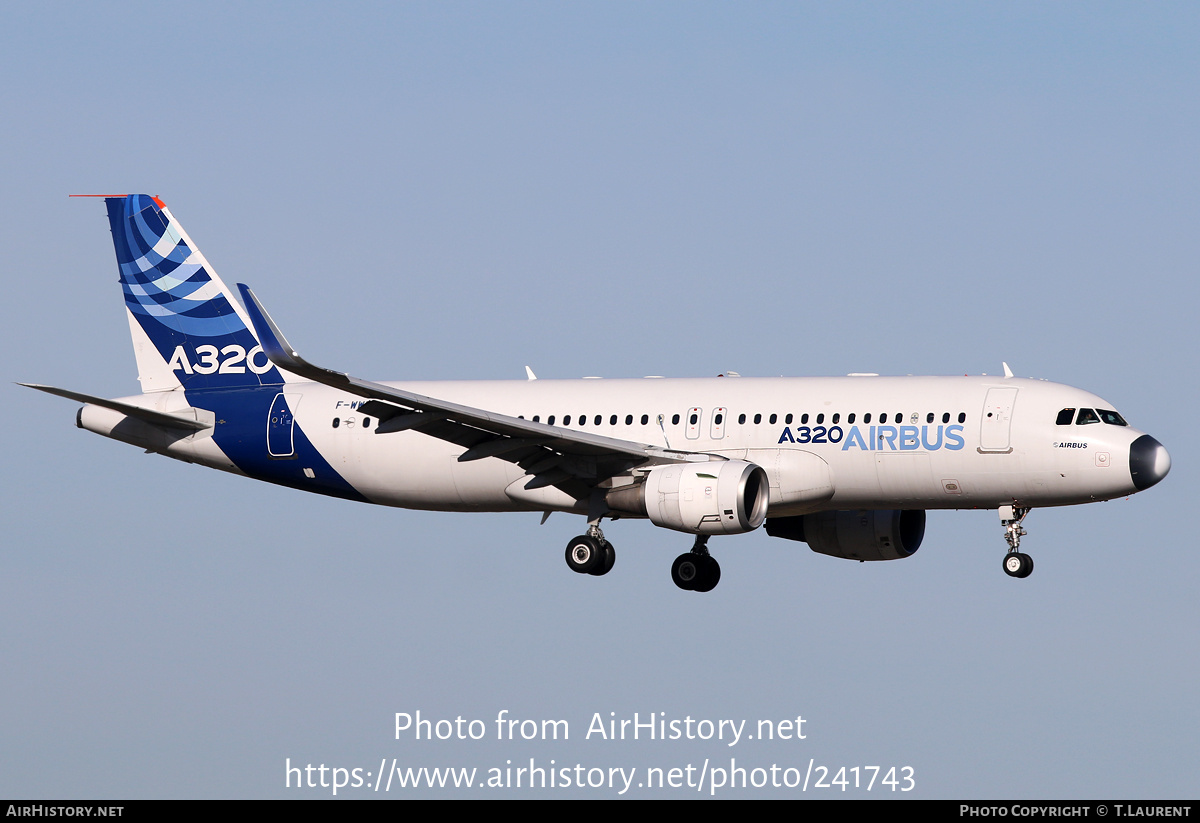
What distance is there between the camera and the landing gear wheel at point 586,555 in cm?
4144

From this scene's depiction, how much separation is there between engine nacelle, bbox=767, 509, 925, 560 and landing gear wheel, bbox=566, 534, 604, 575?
18.0 feet

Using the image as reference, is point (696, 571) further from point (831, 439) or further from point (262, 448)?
point (262, 448)

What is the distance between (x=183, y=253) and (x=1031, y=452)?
23608mm

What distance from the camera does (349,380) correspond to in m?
35.3

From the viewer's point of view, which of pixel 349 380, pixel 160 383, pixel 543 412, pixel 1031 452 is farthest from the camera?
pixel 160 383

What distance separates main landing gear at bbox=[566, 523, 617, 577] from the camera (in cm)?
4147

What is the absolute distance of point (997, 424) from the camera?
39.0 m

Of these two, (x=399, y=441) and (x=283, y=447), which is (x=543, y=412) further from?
(x=283, y=447)

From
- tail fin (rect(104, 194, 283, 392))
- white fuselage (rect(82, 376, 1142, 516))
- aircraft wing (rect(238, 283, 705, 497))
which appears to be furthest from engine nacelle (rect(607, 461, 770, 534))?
tail fin (rect(104, 194, 283, 392))

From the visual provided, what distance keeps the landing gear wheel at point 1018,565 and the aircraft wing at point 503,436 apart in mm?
7340

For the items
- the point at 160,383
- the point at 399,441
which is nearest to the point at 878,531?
the point at 399,441

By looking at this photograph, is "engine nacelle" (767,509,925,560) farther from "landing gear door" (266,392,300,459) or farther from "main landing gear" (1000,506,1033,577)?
"landing gear door" (266,392,300,459)

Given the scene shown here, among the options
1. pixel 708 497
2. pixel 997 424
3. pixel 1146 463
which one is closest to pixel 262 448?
pixel 708 497

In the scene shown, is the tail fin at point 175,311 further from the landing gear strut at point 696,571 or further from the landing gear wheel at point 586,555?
the landing gear strut at point 696,571
